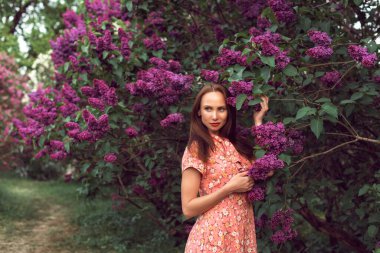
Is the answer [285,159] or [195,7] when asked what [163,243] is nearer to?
[195,7]

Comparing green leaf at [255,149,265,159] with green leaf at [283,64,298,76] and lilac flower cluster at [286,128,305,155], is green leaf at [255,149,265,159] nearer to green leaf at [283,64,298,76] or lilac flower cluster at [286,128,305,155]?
lilac flower cluster at [286,128,305,155]

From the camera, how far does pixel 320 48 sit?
9.47ft

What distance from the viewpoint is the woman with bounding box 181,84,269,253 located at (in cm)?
255

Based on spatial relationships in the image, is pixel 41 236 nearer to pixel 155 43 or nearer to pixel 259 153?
pixel 155 43

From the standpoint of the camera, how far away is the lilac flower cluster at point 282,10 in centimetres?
341

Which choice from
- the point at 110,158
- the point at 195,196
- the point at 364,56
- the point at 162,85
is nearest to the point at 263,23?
the point at 162,85

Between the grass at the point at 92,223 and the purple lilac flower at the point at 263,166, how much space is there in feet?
12.8

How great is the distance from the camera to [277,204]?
140 inches

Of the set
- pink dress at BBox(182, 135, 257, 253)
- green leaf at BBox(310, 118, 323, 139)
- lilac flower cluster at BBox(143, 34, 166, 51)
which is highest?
lilac flower cluster at BBox(143, 34, 166, 51)

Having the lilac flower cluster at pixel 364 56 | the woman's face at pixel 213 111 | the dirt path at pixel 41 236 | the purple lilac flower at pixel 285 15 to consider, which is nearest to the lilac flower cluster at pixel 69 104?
the purple lilac flower at pixel 285 15

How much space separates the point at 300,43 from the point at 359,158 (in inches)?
60.7

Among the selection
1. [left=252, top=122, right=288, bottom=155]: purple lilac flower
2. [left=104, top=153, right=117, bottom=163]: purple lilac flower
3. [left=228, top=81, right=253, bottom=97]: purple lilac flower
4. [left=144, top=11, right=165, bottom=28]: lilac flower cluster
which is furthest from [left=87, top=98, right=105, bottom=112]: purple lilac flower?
[left=252, top=122, right=288, bottom=155]: purple lilac flower

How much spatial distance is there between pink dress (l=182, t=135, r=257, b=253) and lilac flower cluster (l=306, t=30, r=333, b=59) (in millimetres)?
726

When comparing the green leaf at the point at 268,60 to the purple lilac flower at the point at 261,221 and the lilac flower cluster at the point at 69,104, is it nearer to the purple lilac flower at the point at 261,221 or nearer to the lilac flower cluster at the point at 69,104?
the purple lilac flower at the point at 261,221
